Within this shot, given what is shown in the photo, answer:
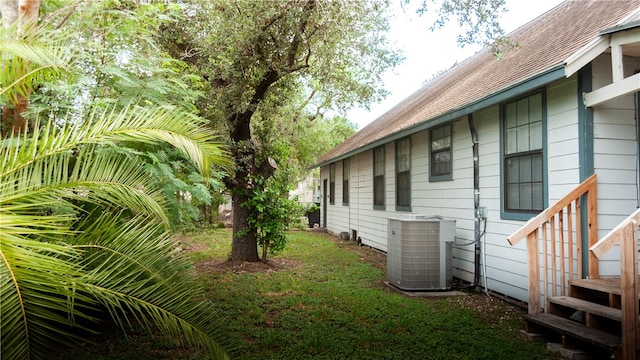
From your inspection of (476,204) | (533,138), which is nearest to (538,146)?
(533,138)

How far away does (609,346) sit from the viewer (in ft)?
11.0

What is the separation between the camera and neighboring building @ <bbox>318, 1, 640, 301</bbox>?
176 inches

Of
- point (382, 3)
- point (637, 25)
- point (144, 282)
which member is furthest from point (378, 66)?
point (144, 282)

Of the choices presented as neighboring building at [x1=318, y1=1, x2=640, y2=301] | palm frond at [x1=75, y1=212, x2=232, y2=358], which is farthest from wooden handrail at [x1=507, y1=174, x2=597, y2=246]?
palm frond at [x1=75, y1=212, x2=232, y2=358]

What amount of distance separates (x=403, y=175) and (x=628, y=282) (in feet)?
20.2

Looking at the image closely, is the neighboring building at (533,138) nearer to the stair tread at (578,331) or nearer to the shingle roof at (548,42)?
the shingle roof at (548,42)

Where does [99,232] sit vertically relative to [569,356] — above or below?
above

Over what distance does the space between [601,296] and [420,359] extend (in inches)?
77.7

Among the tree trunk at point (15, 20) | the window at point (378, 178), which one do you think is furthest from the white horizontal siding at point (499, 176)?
the tree trunk at point (15, 20)

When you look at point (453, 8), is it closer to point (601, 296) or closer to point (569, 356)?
point (601, 296)

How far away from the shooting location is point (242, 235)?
8047 mm

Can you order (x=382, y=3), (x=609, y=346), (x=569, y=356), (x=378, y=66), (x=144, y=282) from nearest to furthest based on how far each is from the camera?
(x=144, y=282) < (x=609, y=346) < (x=569, y=356) < (x=382, y=3) < (x=378, y=66)

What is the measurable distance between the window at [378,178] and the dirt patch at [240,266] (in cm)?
322

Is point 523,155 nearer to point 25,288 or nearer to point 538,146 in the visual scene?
point 538,146
